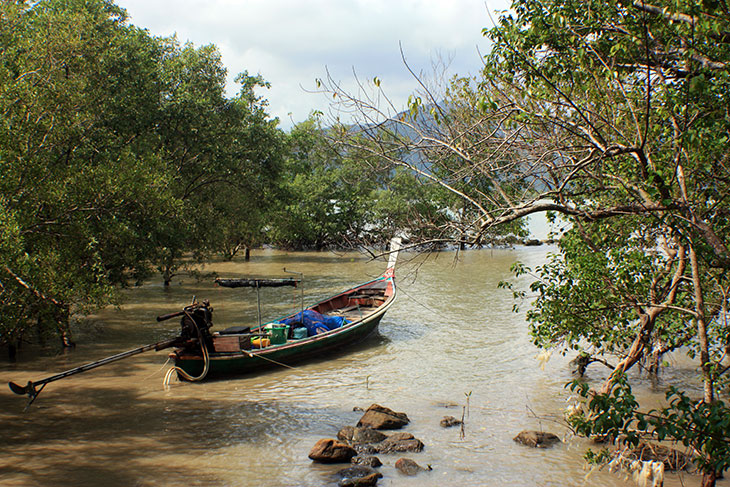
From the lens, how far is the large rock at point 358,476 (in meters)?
7.10

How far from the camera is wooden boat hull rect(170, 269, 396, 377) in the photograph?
1130 centimetres

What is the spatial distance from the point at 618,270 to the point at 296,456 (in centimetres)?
508

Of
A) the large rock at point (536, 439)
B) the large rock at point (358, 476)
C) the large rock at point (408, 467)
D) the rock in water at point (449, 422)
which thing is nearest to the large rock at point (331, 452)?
the large rock at point (358, 476)

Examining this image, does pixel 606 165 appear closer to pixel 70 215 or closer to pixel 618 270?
pixel 618 270

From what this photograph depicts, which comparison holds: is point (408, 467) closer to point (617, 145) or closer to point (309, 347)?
point (617, 145)

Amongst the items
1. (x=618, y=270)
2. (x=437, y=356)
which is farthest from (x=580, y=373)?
(x=618, y=270)

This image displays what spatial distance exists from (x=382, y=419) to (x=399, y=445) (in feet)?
2.46

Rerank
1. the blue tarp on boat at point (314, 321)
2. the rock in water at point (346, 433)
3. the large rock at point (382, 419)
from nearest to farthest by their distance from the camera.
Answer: the rock in water at point (346, 433), the large rock at point (382, 419), the blue tarp on boat at point (314, 321)

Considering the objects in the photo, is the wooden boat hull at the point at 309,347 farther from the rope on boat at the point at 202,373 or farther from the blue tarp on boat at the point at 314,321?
the blue tarp on boat at the point at 314,321

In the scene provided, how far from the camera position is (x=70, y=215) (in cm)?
1079

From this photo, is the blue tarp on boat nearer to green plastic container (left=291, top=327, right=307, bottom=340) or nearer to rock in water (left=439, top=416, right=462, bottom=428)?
green plastic container (left=291, top=327, right=307, bottom=340)

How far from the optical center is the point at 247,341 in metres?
11.9

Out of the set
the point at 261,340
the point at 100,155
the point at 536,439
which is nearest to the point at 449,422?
the point at 536,439

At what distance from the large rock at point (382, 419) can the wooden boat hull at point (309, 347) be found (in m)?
3.42
